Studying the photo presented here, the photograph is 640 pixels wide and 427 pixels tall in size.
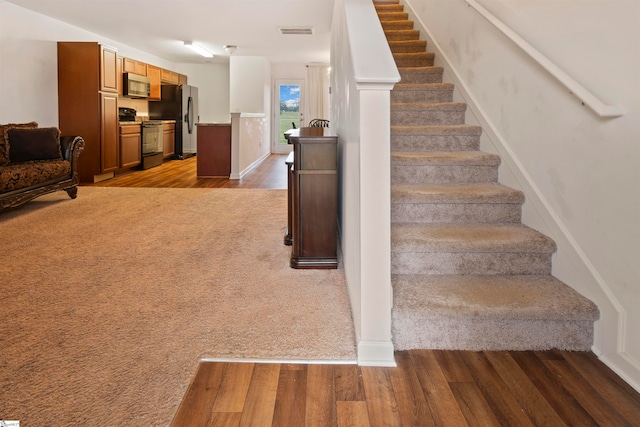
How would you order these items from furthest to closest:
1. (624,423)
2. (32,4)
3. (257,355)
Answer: (32,4) → (257,355) → (624,423)

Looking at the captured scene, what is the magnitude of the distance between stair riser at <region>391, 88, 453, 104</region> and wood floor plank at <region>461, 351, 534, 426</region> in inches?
90.4

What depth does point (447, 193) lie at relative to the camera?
2.55 m

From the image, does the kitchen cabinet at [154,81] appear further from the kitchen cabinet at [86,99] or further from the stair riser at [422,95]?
the stair riser at [422,95]

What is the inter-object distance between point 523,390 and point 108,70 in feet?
23.0

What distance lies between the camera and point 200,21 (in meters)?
6.89

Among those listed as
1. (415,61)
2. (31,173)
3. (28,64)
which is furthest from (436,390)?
(28,64)

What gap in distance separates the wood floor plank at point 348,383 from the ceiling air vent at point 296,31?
260 inches

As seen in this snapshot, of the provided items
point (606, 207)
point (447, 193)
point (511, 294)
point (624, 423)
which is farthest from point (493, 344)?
point (447, 193)

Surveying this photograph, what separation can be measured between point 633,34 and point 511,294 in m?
1.09

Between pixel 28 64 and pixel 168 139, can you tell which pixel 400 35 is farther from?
pixel 168 139

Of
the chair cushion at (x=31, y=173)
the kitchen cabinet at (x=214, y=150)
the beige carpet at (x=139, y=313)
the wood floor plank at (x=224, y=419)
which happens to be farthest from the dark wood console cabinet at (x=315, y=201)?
the kitchen cabinet at (x=214, y=150)

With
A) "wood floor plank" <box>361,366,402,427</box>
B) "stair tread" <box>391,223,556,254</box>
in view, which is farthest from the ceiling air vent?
"wood floor plank" <box>361,366,402,427</box>

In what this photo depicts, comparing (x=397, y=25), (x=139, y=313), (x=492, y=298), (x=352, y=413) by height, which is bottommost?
(x=352, y=413)

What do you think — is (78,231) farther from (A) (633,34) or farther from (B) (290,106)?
(B) (290,106)
